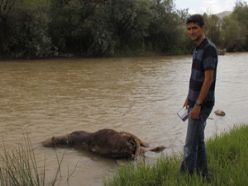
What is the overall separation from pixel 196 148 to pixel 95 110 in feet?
27.5

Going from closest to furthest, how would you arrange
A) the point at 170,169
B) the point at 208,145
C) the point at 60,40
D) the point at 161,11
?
the point at 170,169
the point at 208,145
the point at 60,40
the point at 161,11

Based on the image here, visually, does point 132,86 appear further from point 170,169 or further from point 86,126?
point 170,169

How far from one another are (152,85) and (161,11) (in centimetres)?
3191

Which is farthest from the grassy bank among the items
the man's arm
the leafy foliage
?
the leafy foliage

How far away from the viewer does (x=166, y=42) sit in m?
51.6

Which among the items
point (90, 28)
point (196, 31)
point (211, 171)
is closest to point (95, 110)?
point (211, 171)

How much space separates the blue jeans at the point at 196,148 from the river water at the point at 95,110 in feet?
5.99

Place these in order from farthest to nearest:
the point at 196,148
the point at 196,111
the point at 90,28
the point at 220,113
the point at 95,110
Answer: the point at 90,28
the point at 95,110
the point at 220,113
the point at 196,148
the point at 196,111

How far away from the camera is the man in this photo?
16.4 ft

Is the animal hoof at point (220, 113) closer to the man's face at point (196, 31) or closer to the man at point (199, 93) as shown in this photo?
the man at point (199, 93)

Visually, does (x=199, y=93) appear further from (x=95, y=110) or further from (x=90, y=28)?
(x=90, y=28)

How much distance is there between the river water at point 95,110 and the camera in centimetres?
802

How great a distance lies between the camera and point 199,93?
5.18 m

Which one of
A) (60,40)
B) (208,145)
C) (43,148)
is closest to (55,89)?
(43,148)
